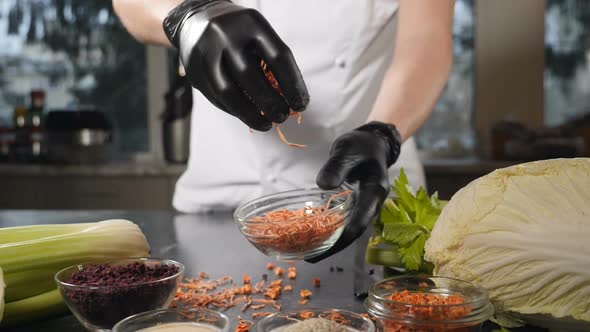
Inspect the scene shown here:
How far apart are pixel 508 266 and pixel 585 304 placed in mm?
117

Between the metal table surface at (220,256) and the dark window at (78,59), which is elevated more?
the dark window at (78,59)

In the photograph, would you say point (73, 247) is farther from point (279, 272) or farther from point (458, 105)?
point (458, 105)

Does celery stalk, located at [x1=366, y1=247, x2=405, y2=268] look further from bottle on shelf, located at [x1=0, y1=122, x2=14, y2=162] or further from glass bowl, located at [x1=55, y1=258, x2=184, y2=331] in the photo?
bottle on shelf, located at [x1=0, y1=122, x2=14, y2=162]

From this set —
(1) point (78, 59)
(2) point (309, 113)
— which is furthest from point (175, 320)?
(1) point (78, 59)

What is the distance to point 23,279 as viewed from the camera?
101 cm

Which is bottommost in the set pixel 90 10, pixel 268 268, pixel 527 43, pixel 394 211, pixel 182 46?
pixel 268 268

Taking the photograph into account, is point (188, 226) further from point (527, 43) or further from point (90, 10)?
point (90, 10)

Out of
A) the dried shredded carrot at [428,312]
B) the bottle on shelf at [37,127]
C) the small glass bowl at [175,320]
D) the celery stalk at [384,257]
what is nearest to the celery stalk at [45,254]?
the small glass bowl at [175,320]

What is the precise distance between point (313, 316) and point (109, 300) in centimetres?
31

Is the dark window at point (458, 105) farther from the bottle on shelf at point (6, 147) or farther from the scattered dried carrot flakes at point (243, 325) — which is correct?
the scattered dried carrot flakes at point (243, 325)

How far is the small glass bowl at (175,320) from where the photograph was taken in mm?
878

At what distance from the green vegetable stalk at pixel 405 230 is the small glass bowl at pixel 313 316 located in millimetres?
223

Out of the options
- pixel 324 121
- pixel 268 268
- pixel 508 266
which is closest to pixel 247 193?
pixel 324 121

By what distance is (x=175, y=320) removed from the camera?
918mm
